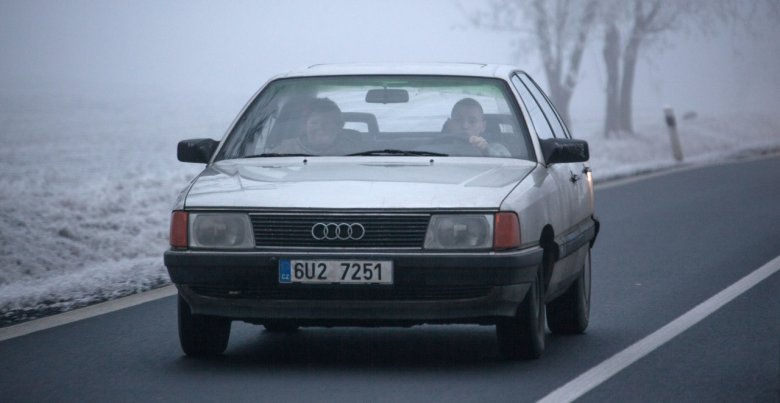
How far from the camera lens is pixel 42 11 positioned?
61.6 metres

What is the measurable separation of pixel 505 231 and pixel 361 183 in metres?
0.72

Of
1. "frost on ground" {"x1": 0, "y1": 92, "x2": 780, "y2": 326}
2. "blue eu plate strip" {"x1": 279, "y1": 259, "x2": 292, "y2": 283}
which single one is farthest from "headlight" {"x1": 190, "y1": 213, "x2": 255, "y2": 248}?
"frost on ground" {"x1": 0, "y1": 92, "x2": 780, "y2": 326}

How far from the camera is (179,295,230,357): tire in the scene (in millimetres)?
7664

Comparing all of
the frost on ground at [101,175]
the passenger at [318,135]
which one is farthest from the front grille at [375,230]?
the frost on ground at [101,175]

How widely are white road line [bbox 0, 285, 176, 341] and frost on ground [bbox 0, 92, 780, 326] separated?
15cm

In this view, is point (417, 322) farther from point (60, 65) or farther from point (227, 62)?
point (227, 62)

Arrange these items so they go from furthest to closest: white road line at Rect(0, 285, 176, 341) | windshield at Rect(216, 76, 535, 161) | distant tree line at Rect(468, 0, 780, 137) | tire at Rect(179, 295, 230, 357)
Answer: distant tree line at Rect(468, 0, 780, 137)
white road line at Rect(0, 285, 176, 341)
windshield at Rect(216, 76, 535, 161)
tire at Rect(179, 295, 230, 357)

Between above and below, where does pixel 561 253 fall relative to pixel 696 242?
above

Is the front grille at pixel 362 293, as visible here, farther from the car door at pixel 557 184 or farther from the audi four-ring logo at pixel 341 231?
the car door at pixel 557 184

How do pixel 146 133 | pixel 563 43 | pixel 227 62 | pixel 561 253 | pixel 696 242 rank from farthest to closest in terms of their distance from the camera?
pixel 227 62
pixel 146 133
pixel 563 43
pixel 696 242
pixel 561 253

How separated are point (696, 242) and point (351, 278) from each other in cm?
749

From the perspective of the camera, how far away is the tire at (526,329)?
747 cm

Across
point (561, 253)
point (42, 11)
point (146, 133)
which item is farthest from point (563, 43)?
point (561, 253)

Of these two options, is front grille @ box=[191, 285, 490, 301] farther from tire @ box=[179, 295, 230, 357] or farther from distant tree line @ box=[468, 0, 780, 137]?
distant tree line @ box=[468, 0, 780, 137]
